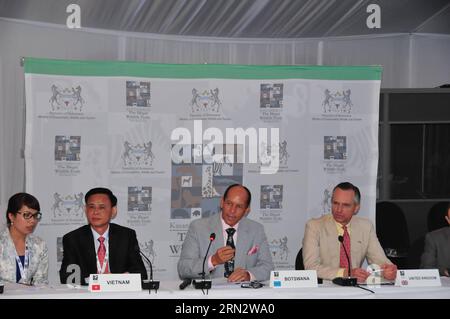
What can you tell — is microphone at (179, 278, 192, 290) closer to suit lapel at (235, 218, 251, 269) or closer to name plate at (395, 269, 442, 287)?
suit lapel at (235, 218, 251, 269)

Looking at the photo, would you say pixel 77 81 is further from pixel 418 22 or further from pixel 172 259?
pixel 418 22

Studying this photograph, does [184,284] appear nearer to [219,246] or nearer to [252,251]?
[252,251]

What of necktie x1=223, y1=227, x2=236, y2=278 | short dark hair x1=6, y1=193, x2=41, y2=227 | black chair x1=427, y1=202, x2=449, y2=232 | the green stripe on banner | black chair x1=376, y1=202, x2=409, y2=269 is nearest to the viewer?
short dark hair x1=6, y1=193, x2=41, y2=227

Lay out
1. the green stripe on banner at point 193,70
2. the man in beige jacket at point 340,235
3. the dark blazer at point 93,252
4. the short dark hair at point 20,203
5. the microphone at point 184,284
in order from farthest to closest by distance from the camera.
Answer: the green stripe on banner at point 193,70, the man in beige jacket at point 340,235, the dark blazer at point 93,252, the short dark hair at point 20,203, the microphone at point 184,284

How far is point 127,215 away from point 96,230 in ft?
3.63

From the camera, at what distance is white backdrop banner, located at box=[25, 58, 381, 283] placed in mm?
5168

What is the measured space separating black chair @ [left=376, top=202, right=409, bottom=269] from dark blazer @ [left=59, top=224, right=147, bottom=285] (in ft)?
7.66

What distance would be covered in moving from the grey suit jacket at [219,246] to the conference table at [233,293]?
0.55m

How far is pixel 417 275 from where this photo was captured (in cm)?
361

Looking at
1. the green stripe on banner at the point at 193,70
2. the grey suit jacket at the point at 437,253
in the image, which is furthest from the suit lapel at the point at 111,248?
the grey suit jacket at the point at 437,253

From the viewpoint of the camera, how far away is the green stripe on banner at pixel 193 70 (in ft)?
16.9

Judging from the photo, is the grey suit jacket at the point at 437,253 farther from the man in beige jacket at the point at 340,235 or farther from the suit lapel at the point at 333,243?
the suit lapel at the point at 333,243

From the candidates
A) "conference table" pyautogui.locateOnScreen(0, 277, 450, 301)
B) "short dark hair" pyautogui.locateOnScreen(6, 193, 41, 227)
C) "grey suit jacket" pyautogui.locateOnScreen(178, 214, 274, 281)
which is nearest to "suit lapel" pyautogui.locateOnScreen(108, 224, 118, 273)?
"grey suit jacket" pyautogui.locateOnScreen(178, 214, 274, 281)

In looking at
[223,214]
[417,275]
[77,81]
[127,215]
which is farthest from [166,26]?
[417,275]
